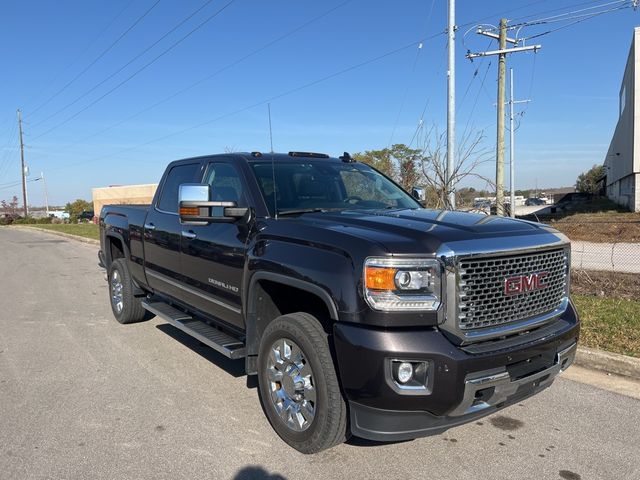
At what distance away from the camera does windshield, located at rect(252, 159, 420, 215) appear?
416 centimetres

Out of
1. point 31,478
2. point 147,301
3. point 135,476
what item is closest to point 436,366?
point 135,476

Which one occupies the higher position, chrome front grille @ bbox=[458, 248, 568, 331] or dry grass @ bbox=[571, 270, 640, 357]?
chrome front grille @ bbox=[458, 248, 568, 331]

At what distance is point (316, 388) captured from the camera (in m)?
3.13

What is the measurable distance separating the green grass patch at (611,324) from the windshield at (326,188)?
2.38 m

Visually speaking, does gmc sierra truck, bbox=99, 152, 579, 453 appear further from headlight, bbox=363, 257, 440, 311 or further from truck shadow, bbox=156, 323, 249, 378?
truck shadow, bbox=156, 323, 249, 378

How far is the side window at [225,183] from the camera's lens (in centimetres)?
434

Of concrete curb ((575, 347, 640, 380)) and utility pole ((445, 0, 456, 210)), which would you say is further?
utility pole ((445, 0, 456, 210))

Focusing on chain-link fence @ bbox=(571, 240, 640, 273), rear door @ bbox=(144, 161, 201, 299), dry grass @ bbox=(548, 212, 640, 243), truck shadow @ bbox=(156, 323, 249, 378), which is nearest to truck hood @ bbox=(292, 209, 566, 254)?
rear door @ bbox=(144, 161, 201, 299)

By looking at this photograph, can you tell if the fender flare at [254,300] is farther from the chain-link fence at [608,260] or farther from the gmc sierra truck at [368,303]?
the chain-link fence at [608,260]

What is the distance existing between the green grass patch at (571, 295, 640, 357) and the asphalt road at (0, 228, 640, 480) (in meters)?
0.85

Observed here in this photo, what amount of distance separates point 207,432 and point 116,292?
381cm

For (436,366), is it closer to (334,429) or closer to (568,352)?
(334,429)

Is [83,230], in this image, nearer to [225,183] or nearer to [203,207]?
[225,183]

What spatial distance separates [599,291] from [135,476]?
7406 mm
